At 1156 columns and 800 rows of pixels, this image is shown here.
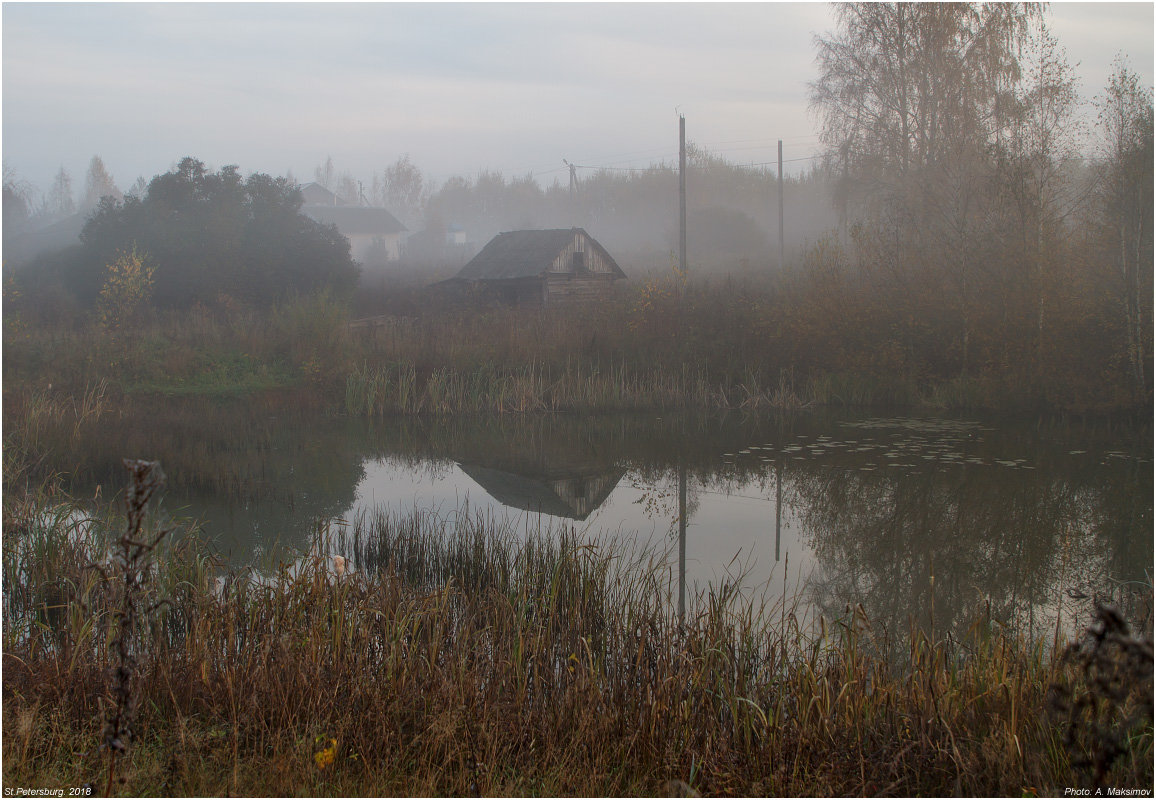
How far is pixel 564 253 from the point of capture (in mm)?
28312

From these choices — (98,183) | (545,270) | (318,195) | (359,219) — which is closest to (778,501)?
(545,270)

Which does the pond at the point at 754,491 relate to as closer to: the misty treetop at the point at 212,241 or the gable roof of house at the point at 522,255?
the misty treetop at the point at 212,241

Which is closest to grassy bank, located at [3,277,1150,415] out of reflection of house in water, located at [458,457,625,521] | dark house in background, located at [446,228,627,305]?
reflection of house in water, located at [458,457,625,521]

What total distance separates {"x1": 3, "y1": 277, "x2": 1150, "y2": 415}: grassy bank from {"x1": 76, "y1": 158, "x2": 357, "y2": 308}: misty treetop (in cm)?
416

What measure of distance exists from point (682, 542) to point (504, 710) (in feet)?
14.1

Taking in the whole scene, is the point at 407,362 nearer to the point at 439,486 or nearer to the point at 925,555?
the point at 439,486

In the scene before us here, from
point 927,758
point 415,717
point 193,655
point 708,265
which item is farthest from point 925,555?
point 708,265

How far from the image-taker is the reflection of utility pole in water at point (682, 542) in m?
5.79

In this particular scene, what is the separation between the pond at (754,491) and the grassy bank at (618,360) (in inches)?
45.3

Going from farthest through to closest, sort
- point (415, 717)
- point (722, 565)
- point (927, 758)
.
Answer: point (722, 565), point (415, 717), point (927, 758)

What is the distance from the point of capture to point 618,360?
61.0 ft

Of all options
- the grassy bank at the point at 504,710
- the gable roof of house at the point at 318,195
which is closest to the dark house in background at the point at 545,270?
the grassy bank at the point at 504,710

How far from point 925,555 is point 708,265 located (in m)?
36.8

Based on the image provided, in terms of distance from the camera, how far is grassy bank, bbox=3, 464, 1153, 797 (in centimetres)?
305
